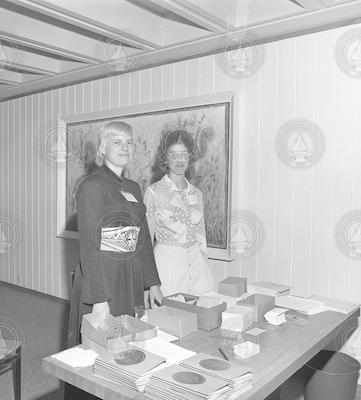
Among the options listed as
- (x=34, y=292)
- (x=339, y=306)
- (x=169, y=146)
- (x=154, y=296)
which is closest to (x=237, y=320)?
(x=154, y=296)

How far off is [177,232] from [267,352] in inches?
47.7

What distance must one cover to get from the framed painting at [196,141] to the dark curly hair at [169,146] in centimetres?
3

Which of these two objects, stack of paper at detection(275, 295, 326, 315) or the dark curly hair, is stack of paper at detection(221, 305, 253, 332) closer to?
stack of paper at detection(275, 295, 326, 315)

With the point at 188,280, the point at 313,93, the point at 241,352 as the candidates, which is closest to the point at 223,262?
the point at 188,280

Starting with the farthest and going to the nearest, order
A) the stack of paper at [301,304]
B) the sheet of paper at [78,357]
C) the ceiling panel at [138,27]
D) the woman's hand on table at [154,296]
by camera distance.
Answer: the ceiling panel at [138,27] → the woman's hand on table at [154,296] → the stack of paper at [301,304] → the sheet of paper at [78,357]

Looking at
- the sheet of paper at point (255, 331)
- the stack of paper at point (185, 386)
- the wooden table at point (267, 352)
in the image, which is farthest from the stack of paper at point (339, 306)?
the stack of paper at point (185, 386)

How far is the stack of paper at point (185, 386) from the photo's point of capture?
1.26 m

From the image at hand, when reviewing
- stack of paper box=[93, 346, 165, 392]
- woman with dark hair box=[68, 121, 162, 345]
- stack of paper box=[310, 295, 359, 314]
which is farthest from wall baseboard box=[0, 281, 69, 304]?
stack of paper box=[93, 346, 165, 392]

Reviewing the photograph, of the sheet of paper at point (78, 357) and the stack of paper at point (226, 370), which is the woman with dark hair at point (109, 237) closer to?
the sheet of paper at point (78, 357)

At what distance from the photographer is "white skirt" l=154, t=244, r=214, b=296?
274 centimetres

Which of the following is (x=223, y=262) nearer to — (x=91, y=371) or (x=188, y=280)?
(x=188, y=280)

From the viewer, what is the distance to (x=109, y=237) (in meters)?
2.07

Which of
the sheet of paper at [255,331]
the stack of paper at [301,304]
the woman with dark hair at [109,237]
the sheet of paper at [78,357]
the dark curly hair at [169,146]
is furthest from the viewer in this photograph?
the dark curly hair at [169,146]

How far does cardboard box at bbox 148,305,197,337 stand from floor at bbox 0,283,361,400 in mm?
1196
